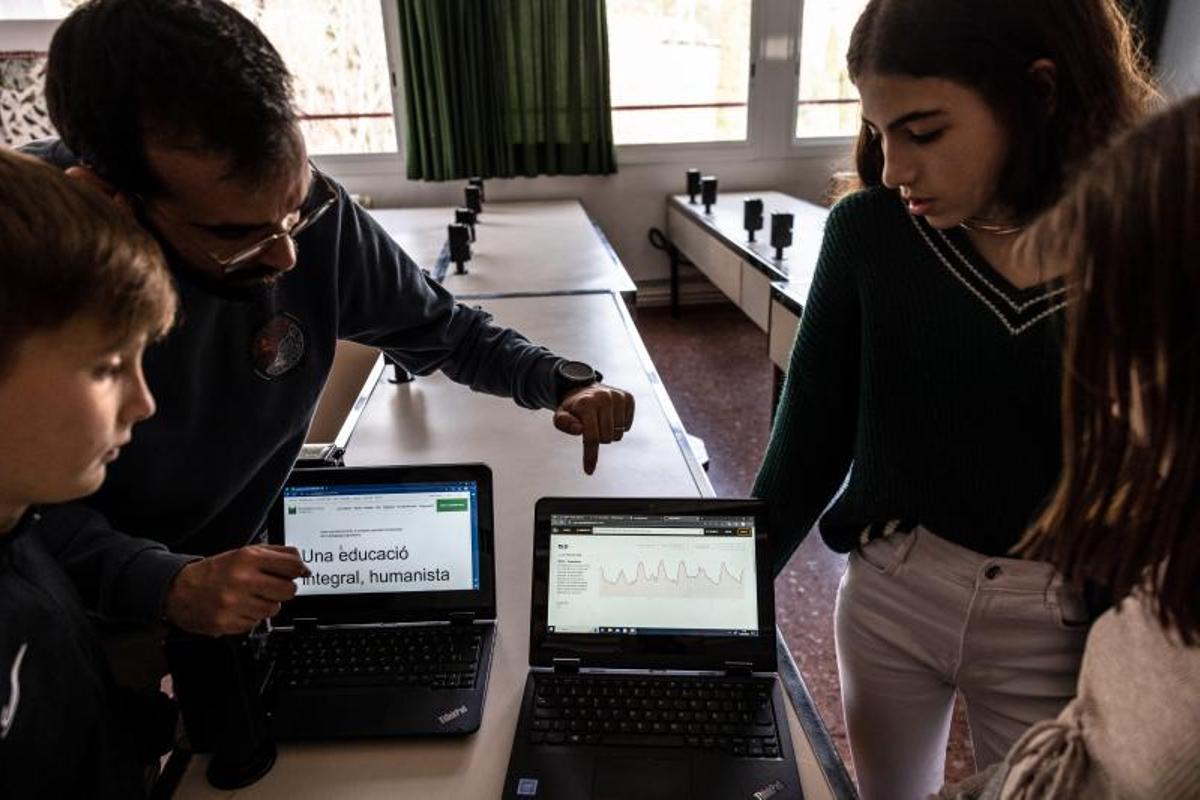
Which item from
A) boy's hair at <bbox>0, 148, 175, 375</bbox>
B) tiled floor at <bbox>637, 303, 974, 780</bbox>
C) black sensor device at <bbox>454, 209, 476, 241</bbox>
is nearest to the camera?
boy's hair at <bbox>0, 148, 175, 375</bbox>

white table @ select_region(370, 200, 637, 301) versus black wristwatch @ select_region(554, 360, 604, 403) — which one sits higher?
black wristwatch @ select_region(554, 360, 604, 403)

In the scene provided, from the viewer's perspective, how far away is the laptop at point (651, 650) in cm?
77

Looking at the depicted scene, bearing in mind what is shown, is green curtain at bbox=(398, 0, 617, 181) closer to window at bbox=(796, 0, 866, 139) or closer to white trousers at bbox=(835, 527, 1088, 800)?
window at bbox=(796, 0, 866, 139)

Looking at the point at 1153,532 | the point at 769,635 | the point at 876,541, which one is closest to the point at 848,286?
the point at 876,541

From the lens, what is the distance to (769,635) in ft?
2.84

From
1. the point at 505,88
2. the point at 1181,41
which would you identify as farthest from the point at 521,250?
the point at 1181,41

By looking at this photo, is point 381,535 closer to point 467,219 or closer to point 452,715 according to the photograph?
point 452,715

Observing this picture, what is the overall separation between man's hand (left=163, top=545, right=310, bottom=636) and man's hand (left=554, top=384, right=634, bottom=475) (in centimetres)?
43

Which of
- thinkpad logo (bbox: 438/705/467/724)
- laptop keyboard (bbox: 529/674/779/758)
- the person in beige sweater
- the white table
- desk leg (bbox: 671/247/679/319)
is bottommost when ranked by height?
desk leg (bbox: 671/247/679/319)

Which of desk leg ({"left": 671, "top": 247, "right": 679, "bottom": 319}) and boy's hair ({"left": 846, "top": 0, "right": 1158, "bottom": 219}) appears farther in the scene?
desk leg ({"left": 671, "top": 247, "right": 679, "bottom": 319})

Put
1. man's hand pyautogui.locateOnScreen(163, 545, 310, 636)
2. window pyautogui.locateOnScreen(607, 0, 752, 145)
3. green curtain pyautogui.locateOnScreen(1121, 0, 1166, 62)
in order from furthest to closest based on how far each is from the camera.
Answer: window pyautogui.locateOnScreen(607, 0, 752, 145), green curtain pyautogui.locateOnScreen(1121, 0, 1166, 62), man's hand pyautogui.locateOnScreen(163, 545, 310, 636)

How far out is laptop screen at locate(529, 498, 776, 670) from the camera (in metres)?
0.87

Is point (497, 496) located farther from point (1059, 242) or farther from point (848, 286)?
point (1059, 242)

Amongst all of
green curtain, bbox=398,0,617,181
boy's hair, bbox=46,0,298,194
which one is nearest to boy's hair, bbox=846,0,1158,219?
boy's hair, bbox=46,0,298,194
